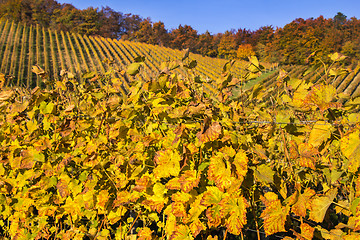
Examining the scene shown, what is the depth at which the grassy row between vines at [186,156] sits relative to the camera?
3.43 ft

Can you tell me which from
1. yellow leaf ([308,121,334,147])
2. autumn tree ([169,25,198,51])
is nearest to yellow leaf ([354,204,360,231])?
yellow leaf ([308,121,334,147])

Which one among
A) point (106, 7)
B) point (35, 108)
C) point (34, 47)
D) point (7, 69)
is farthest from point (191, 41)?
point (35, 108)

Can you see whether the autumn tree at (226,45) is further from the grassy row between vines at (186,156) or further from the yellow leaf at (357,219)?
the yellow leaf at (357,219)

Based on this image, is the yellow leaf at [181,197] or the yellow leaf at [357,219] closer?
the yellow leaf at [357,219]

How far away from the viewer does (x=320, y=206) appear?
40.4 inches

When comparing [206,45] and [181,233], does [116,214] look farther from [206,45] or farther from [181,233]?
[206,45]

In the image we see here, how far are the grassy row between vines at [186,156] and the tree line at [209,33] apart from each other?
43013 millimetres

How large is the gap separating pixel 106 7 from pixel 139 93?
70.7m

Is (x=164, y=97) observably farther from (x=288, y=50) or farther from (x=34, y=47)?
(x=288, y=50)

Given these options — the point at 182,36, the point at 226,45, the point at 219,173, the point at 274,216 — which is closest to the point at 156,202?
the point at 219,173

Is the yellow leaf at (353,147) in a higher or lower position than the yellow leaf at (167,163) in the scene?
higher

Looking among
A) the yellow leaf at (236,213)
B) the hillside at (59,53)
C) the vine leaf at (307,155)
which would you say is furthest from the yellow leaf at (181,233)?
the hillside at (59,53)

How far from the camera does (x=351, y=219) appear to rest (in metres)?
1.04

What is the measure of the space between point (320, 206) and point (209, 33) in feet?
223
